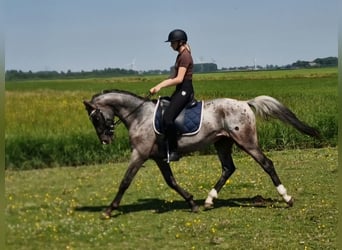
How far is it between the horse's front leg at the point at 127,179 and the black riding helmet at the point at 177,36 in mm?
1040

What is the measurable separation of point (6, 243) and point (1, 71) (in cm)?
99

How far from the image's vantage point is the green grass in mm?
3305

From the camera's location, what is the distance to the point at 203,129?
14.9 ft

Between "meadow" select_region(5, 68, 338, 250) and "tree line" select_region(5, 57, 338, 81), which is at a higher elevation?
"tree line" select_region(5, 57, 338, 81)

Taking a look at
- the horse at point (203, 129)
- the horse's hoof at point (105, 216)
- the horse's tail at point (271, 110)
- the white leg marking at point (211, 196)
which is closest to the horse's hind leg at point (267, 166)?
the horse at point (203, 129)

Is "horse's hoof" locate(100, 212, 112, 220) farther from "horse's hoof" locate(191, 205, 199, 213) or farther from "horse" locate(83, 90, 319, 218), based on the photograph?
"horse's hoof" locate(191, 205, 199, 213)

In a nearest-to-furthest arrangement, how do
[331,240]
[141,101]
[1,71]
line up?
1. [1,71]
2. [331,240]
3. [141,101]

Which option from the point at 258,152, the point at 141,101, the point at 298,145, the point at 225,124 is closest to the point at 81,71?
the point at 141,101

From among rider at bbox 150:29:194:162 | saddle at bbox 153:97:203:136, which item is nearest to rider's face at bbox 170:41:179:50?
rider at bbox 150:29:194:162

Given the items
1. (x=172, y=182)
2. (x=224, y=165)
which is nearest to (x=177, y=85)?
(x=172, y=182)

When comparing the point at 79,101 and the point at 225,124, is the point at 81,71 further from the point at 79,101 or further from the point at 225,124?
the point at 225,124

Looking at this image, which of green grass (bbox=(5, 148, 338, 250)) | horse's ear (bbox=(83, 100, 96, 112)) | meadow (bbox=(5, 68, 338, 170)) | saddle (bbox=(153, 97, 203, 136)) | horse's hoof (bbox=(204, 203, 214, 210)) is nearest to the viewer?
meadow (bbox=(5, 68, 338, 170))

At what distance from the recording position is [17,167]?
10.0 feet

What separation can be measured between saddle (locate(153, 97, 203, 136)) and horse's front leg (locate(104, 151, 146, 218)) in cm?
27
